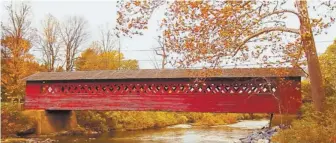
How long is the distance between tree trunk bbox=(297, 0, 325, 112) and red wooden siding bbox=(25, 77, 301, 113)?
290 centimetres

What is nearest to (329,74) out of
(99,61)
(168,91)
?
(168,91)

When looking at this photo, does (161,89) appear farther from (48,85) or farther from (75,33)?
(75,33)

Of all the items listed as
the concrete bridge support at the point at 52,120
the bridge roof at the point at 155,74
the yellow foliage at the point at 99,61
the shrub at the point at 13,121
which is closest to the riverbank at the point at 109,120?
the shrub at the point at 13,121

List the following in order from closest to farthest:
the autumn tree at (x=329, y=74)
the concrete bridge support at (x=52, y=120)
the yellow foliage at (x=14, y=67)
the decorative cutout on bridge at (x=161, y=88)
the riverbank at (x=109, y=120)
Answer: the autumn tree at (x=329, y=74) < the decorative cutout on bridge at (x=161, y=88) < the riverbank at (x=109, y=120) < the concrete bridge support at (x=52, y=120) < the yellow foliage at (x=14, y=67)

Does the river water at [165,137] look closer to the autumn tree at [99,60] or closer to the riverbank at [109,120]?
the riverbank at [109,120]

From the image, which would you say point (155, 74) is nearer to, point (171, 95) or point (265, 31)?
point (171, 95)

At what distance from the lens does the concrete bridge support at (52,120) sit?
60.8ft

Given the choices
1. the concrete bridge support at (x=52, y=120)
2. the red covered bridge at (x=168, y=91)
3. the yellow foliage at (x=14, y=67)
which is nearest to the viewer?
the red covered bridge at (x=168, y=91)

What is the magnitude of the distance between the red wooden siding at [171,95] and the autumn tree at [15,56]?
3.25m

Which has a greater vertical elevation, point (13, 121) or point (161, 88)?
point (161, 88)

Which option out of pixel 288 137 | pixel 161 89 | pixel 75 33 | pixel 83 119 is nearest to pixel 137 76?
pixel 161 89

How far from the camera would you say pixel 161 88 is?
16.4 m

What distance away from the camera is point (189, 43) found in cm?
812

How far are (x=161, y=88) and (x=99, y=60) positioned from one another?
1626cm
